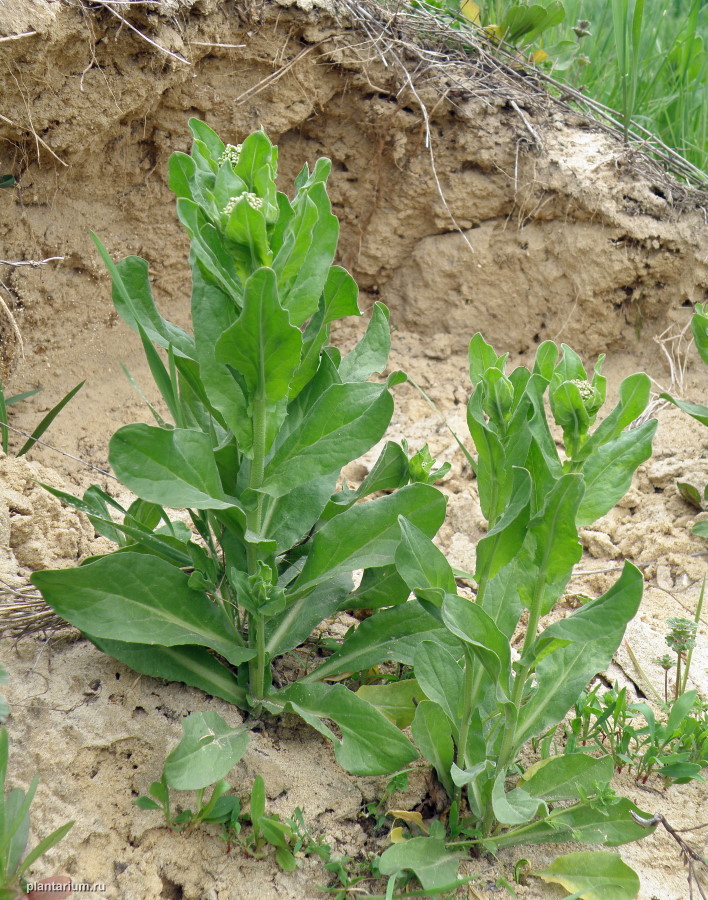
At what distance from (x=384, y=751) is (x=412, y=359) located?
2.49 m

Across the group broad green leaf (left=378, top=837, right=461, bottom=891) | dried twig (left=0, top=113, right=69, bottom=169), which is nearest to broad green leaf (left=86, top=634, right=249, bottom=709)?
broad green leaf (left=378, top=837, right=461, bottom=891)

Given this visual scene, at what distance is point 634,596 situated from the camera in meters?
1.64

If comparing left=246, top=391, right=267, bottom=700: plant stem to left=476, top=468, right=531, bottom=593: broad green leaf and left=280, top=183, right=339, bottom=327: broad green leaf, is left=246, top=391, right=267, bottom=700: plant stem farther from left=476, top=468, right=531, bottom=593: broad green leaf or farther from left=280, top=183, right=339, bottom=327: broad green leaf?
left=476, top=468, right=531, bottom=593: broad green leaf

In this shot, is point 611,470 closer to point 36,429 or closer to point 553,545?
point 553,545

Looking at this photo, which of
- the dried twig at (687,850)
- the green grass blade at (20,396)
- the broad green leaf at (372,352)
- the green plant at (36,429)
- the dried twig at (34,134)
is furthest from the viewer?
the green grass blade at (20,396)

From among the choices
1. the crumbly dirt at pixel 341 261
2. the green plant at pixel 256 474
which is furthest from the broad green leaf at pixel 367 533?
the crumbly dirt at pixel 341 261

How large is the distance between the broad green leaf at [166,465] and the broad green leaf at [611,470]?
804 mm

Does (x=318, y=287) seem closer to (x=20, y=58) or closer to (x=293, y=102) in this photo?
(x=20, y=58)

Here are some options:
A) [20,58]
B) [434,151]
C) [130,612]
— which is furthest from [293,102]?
[130,612]

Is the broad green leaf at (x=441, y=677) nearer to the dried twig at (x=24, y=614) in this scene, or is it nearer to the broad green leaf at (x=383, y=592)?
the broad green leaf at (x=383, y=592)

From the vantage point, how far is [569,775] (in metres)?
1.85

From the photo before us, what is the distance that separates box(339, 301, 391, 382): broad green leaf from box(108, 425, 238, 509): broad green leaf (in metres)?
0.52

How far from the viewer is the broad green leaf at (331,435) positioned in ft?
6.10

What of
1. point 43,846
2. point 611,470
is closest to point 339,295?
point 611,470
